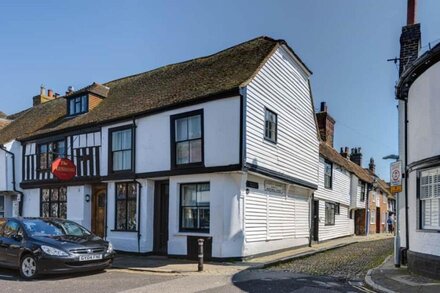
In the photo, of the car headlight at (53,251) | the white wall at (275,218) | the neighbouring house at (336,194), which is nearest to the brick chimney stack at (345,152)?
the neighbouring house at (336,194)

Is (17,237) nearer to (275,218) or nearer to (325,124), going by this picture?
(275,218)

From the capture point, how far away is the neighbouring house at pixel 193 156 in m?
13.9

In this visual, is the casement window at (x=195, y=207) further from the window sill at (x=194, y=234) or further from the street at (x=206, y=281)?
the street at (x=206, y=281)

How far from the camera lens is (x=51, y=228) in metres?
12.2

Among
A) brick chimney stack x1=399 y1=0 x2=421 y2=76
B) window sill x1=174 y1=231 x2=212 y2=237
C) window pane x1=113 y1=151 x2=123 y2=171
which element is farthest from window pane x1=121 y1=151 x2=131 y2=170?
brick chimney stack x1=399 y1=0 x2=421 y2=76

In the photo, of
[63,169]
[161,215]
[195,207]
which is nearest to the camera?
[195,207]

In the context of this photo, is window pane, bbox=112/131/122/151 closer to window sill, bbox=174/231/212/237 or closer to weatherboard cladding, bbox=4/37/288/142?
weatherboard cladding, bbox=4/37/288/142

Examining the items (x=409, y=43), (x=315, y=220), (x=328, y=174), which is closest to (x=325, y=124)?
(x=328, y=174)

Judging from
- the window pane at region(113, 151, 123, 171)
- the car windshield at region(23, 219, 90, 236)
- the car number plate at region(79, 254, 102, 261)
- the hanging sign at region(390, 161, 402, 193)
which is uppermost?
the window pane at region(113, 151, 123, 171)

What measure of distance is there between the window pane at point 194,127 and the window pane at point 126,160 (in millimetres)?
3255

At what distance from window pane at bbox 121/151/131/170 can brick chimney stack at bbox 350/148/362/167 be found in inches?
997

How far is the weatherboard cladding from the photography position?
587 inches

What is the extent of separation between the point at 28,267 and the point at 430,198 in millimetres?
10402

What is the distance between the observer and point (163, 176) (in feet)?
50.3
